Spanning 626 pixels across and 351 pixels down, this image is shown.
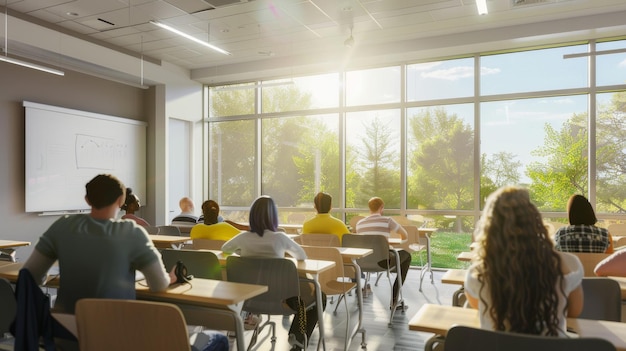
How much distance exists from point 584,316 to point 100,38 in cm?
732

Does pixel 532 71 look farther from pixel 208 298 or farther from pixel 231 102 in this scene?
pixel 208 298

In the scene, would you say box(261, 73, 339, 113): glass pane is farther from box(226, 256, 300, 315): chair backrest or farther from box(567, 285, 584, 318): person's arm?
box(567, 285, 584, 318): person's arm

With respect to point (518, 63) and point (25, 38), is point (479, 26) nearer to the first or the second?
point (518, 63)

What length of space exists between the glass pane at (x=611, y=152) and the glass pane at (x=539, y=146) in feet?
0.62

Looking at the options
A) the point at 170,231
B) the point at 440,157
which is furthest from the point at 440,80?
the point at 170,231

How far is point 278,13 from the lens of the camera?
241 inches

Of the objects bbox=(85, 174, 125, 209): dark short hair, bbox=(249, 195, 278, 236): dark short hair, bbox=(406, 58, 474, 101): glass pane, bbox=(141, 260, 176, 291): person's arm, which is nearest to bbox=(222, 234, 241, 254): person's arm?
bbox=(249, 195, 278, 236): dark short hair

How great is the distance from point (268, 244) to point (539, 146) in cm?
535

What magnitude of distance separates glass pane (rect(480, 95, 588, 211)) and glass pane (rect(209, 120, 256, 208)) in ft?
14.2

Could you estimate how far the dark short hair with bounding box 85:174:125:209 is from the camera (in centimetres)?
216

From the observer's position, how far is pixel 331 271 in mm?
3771

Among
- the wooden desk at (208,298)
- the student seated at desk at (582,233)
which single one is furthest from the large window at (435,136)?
the wooden desk at (208,298)

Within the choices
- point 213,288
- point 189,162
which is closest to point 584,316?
point 213,288

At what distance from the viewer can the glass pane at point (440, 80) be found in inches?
289
